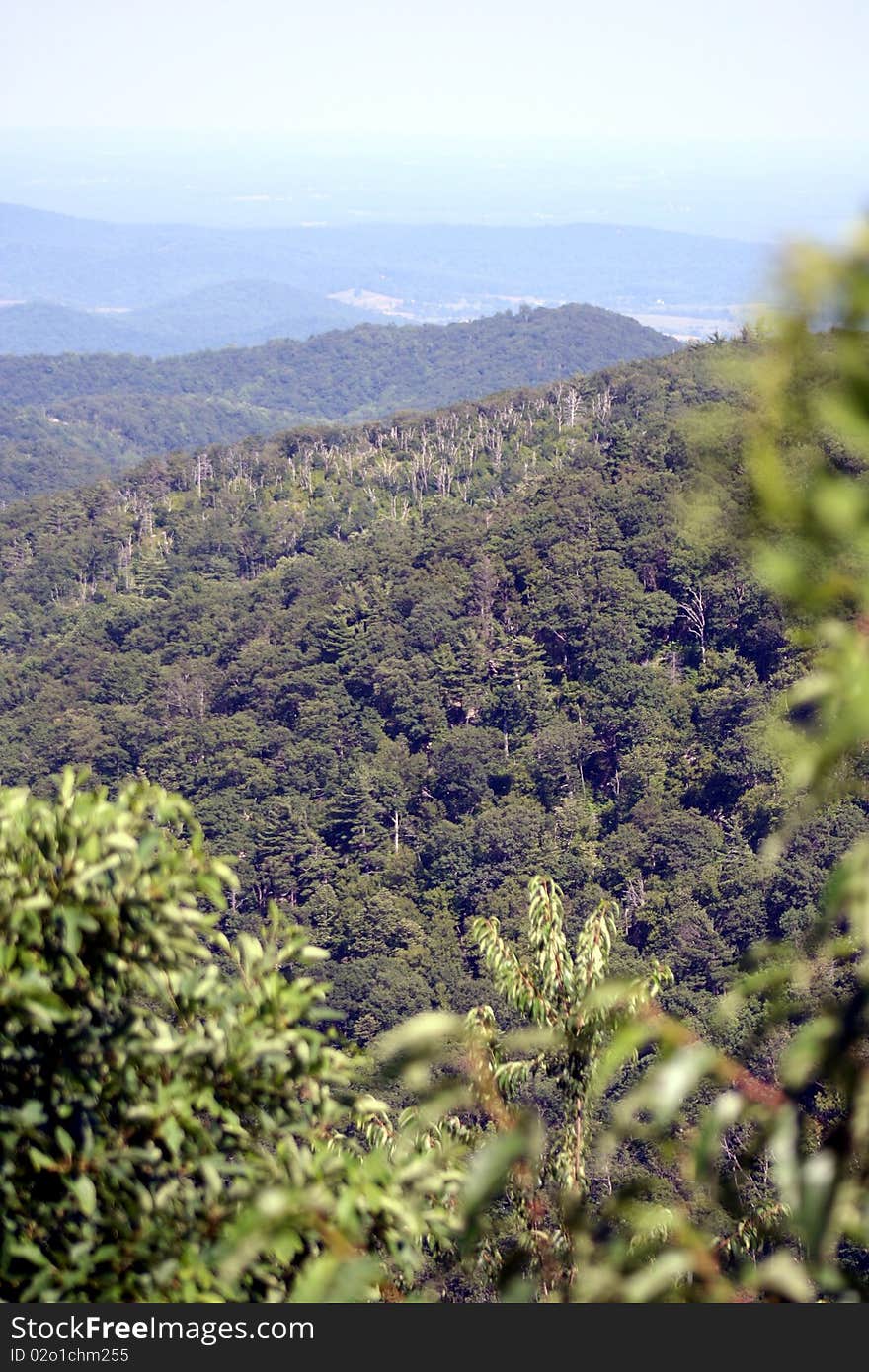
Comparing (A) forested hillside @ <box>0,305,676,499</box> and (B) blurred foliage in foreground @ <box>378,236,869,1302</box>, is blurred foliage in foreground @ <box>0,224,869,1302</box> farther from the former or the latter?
(A) forested hillside @ <box>0,305,676,499</box>

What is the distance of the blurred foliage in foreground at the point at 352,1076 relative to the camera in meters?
1.08

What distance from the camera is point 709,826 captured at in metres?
25.5

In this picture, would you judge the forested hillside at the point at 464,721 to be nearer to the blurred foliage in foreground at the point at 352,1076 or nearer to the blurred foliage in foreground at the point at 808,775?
the blurred foliage in foreground at the point at 352,1076

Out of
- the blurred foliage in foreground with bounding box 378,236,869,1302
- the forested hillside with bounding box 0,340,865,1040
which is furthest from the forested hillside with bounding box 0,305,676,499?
the blurred foliage in foreground with bounding box 378,236,869,1302

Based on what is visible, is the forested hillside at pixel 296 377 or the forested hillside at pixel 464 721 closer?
the forested hillside at pixel 464 721

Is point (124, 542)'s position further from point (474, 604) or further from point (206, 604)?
point (474, 604)

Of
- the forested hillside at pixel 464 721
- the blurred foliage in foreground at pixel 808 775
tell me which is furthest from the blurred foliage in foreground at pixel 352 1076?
the forested hillside at pixel 464 721

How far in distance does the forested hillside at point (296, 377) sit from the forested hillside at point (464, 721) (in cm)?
6228

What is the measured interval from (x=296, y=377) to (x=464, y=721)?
101 meters

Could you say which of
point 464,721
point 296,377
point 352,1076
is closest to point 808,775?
point 352,1076

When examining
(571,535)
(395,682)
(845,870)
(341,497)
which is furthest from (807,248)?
(341,497)

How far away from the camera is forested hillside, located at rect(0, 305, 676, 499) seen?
344 ft

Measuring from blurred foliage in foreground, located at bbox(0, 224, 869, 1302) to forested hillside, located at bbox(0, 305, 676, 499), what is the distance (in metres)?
101

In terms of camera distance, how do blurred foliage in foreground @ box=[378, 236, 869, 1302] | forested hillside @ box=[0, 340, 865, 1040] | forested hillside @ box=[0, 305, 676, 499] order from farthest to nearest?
forested hillside @ box=[0, 305, 676, 499] → forested hillside @ box=[0, 340, 865, 1040] → blurred foliage in foreground @ box=[378, 236, 869, 1302]
